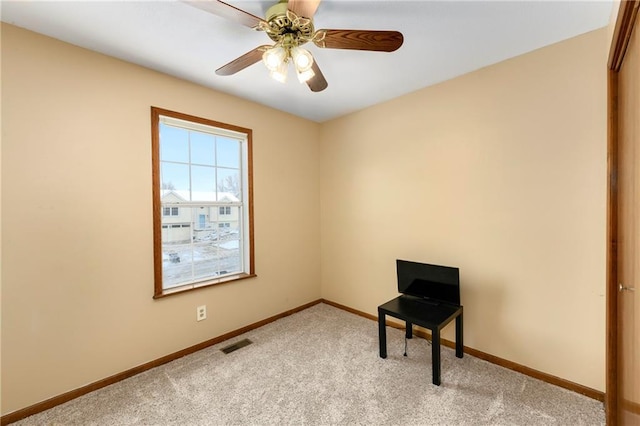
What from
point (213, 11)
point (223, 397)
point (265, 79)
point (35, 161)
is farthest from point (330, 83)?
point (223, 397)

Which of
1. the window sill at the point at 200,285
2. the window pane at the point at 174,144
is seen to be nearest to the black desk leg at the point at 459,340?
the window sill at the point at 200,285

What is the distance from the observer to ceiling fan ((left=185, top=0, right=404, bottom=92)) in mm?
1291

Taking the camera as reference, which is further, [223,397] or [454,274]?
[454,274]

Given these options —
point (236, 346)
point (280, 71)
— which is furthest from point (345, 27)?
point (236, 346)

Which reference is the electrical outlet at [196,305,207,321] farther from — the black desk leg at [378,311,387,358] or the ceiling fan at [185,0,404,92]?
the ceiling fan at [185,0,404,92]

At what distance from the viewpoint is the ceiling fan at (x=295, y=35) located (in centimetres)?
129

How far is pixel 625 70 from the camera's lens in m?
1.42

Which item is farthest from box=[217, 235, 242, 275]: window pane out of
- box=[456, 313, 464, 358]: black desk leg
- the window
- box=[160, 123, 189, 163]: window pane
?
box=[456, 313, 464, 358]: black desk leg

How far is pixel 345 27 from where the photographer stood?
1.74 m

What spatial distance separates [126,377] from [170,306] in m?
A: 0.57

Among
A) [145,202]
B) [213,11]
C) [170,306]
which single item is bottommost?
[170,306]

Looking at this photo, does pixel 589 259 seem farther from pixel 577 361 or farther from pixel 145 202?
pixel 145 202

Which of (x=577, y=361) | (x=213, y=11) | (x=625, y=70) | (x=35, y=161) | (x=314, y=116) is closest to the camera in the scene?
(x=213, y=11)

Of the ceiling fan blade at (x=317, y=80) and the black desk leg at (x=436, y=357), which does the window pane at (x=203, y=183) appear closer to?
the ceiling fan blade at (x=317, y=80)
